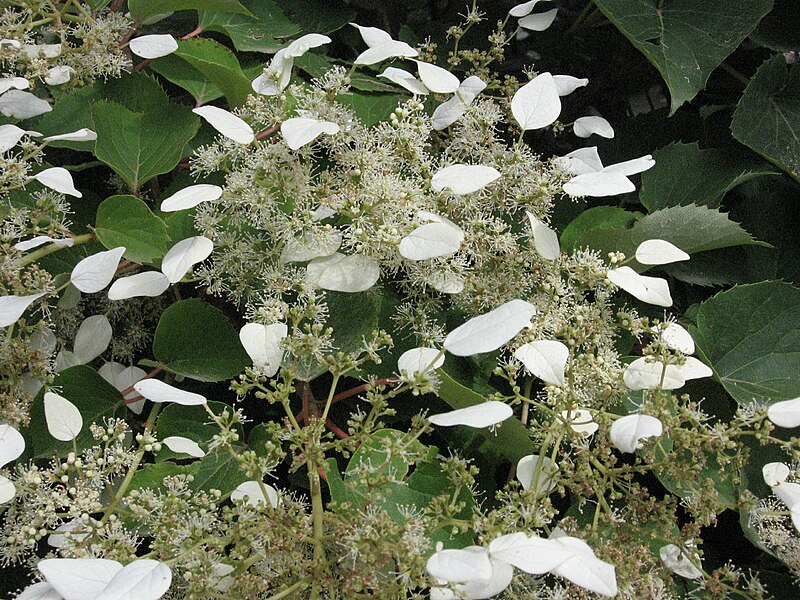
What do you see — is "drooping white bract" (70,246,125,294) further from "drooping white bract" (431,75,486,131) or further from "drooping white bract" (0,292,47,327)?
"drooping white bract" (431,75,486,131)

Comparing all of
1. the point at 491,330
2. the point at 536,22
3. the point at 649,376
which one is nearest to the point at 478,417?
the point at 491,330

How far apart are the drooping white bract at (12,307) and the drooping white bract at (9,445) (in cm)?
9

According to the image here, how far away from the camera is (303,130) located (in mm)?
682

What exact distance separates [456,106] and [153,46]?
1.10 ft

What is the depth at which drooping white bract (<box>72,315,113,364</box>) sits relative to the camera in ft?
2.56

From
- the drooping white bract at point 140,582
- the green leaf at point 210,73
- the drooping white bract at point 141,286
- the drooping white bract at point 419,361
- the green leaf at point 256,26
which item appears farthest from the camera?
the green leaf at point 256,26

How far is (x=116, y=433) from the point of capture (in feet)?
2.09

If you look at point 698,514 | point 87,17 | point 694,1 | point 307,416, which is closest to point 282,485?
point 307,416

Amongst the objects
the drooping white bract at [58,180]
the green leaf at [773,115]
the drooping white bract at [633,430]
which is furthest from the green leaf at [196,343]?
the green leaf at [773,115]

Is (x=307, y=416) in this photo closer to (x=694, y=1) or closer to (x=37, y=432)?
(x=37, y=432)

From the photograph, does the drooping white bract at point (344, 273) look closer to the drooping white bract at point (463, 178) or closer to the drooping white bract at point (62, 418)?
the drooping white bract at point (463, 178)

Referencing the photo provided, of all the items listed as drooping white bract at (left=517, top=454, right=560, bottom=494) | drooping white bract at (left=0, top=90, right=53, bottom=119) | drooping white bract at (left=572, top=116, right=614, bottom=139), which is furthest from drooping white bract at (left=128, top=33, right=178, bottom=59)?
drooping white bract at (left=517, top=454, right=560, bottom=494)

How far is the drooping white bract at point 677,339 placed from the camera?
0.67 m

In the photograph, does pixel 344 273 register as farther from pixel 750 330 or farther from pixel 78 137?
pixel 750 330
